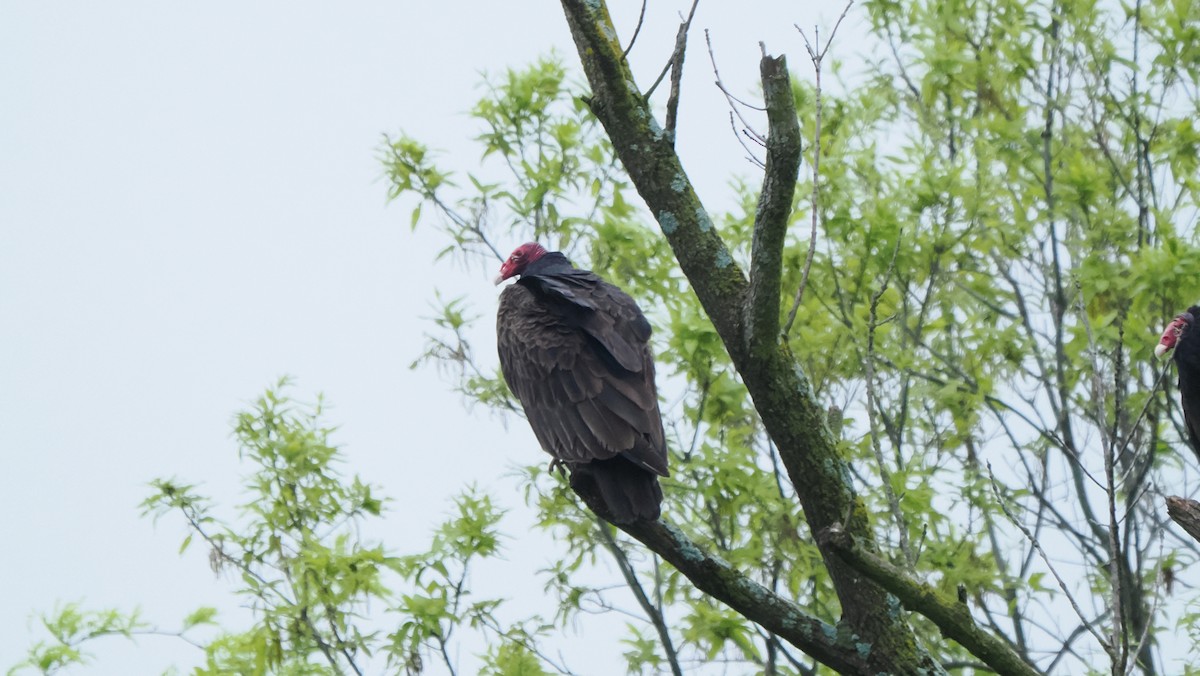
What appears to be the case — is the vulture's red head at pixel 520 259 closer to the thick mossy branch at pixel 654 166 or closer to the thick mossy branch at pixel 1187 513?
the thick mossy branch at pixel 654 166

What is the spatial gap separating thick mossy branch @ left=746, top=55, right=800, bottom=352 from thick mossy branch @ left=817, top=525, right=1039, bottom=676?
0.53 metres

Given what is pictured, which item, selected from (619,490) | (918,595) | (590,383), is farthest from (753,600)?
(590,383)

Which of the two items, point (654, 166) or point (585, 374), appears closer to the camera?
point (654, 166)

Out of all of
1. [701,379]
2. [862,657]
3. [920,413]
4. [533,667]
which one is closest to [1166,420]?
[920,413]

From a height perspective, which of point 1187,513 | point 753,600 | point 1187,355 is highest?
point 1187,355

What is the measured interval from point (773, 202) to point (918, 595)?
77 centimetres

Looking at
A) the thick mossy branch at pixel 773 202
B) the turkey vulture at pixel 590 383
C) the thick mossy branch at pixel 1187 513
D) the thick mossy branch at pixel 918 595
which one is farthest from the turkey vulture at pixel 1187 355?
the thick mossy branch at pixel 918 595

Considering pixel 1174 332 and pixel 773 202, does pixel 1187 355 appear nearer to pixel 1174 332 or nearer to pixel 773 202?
pixel 1174 332

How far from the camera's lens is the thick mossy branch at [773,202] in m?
2.39

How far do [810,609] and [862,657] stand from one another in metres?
2.03

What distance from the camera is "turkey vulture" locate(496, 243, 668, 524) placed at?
9.61 feet

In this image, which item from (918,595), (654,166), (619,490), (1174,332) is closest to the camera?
(918,595)

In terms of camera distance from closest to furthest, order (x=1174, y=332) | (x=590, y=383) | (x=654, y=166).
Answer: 1. (x=654, y=166)
2. (x=590, y=383)
3. (x=1174, y=332)

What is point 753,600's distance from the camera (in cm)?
271
